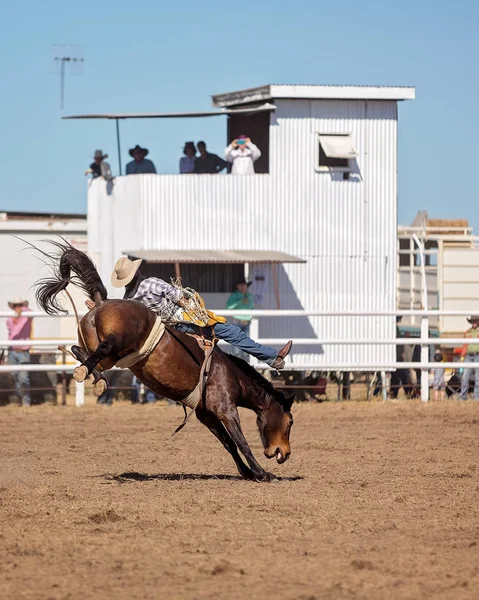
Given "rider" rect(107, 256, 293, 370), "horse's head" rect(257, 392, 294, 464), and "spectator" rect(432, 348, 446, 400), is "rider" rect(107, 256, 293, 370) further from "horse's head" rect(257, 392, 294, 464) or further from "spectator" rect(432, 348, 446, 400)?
"spectator" rect(432, 348, 446, 400)

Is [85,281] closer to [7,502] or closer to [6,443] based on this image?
[7,502]

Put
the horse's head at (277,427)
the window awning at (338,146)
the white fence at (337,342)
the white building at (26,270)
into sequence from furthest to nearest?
the white building at (26,270)
the window awning at (338,146)
the white fence at (337,342)
the horse's head at (277,427)

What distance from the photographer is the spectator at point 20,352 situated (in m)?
14.2

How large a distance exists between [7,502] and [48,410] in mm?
6796

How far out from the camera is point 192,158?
1830 centimetres

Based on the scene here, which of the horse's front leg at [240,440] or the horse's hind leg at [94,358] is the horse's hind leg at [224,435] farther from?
the horse's hind leg at [94,358]

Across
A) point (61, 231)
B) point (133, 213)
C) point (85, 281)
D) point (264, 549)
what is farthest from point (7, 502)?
point (61, 231)

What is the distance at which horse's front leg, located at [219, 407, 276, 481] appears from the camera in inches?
313

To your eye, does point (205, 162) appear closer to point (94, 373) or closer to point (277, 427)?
point (277, 427)

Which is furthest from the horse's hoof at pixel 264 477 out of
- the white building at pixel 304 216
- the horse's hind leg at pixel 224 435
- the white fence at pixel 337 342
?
the white building at pixel 304 216

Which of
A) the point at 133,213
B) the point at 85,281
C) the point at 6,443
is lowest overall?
the point at 6,443

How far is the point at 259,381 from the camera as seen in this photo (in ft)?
27.2

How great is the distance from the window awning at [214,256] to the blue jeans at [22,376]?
2775 millimetres

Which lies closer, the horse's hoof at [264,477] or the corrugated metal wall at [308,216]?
the horse's hoof at [264,477]
